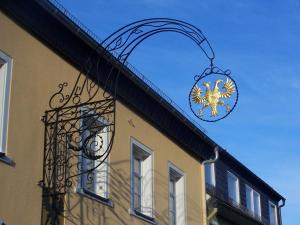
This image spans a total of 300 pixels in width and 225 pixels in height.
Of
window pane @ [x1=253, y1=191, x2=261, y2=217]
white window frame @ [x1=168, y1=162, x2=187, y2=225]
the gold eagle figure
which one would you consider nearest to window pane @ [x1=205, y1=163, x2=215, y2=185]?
white window frame @ [x1=168, y1=162, x2=187, y2=225]

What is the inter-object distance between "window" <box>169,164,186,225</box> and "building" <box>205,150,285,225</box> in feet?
7.21

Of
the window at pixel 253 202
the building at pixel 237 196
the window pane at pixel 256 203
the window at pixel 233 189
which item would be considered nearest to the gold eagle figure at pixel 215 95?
the building at pixel 237 196

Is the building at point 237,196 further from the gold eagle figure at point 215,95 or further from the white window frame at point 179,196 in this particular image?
the gold eagle figure at point 215,95

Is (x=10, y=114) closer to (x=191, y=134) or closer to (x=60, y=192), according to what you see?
(x=60, y=192)

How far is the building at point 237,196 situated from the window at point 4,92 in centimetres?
1046

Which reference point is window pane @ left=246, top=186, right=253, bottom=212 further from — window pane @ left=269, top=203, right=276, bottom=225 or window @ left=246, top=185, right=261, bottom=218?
window pane @ left=269, top=203, right=276, bottom=225

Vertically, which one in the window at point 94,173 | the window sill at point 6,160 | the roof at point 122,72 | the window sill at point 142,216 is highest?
the roof at point 122,72

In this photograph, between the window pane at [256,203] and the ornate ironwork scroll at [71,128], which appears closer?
the ornate ironwork scroll at [71,128]

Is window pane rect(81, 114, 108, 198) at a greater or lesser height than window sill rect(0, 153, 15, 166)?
greater

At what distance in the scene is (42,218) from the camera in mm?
13219

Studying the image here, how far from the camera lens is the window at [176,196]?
64.3 ft

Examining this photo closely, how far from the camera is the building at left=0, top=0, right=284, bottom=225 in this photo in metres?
13.0

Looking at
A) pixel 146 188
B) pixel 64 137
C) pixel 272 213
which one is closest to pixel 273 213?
pixel 272 213

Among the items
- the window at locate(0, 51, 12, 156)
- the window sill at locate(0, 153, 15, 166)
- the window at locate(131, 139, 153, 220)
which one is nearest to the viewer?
the window sill at locate(0, 153, 15, 166)
